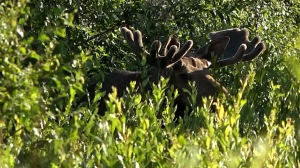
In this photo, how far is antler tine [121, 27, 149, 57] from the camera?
31.9 feet

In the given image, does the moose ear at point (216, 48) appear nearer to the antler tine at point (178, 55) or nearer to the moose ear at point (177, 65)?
the moose ear at point (177, 65)

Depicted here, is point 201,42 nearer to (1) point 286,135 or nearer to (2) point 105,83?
(2) point 105,83

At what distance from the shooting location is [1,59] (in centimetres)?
477

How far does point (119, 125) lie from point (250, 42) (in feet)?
20.8

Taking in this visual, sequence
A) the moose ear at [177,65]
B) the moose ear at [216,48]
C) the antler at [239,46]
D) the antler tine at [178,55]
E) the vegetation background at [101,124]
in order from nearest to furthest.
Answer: the vegetation background at [101,124] → the antler tine at [178,55] → the moose ear at [177,65] → the antler at [239,46] → the moose ear at [216,48]

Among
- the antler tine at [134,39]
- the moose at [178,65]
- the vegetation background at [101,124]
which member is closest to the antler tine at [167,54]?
the moose at [178,65]

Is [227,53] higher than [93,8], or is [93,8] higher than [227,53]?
[93,8]

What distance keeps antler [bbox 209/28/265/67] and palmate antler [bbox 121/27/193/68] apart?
1.97 feet

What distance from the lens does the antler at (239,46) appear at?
10047 millimetres

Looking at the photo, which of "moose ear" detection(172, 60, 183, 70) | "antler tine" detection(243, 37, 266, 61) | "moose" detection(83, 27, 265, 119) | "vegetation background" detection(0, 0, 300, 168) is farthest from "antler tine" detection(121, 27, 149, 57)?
"vegetation background" detection(0, 0, 300, 168)

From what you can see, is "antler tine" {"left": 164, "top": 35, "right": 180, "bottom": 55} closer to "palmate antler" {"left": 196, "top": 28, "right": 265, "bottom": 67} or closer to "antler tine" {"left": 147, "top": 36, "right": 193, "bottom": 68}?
"antler tine" {"left": 147, "top": 36, "right": 193, "bottom": 68}

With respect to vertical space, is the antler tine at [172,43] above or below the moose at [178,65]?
above

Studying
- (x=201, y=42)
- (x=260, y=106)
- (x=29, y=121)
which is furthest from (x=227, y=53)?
(x=29, y=121)

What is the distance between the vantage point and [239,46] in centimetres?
1071
